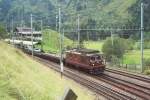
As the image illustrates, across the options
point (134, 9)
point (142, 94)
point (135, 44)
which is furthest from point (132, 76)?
point (134, 9)

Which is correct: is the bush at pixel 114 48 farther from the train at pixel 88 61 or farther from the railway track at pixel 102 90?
the railway track at pixel 102 90

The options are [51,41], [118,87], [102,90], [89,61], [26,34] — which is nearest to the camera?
[102,90]

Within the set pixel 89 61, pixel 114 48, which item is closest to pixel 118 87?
pixel 89 61

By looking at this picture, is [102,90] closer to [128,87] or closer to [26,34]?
[128,87]

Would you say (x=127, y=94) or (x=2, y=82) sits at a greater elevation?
(x=2, y=82)

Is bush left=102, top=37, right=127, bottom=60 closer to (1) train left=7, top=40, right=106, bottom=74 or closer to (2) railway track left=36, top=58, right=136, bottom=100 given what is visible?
(1) train left=7, top=40, right=106, bottom=74

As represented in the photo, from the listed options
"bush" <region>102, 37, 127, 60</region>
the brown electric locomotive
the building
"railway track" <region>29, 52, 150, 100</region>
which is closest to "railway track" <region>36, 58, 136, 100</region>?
"railway track" <region>29, 52, 150, 100</region>

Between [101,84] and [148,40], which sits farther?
[148,40]

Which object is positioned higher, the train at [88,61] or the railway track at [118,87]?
the train at [88,61]

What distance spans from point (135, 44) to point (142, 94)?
283 ft

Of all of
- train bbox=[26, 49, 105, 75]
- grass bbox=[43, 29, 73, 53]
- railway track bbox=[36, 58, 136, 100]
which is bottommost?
railway track bbox=[36, 58, 136, 100]

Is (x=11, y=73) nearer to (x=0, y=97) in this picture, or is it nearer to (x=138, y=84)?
(x=0, y=97)

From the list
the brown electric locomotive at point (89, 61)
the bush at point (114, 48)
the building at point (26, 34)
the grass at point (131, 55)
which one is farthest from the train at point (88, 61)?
the building at point (26, 34)

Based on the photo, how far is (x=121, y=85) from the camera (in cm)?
3397
